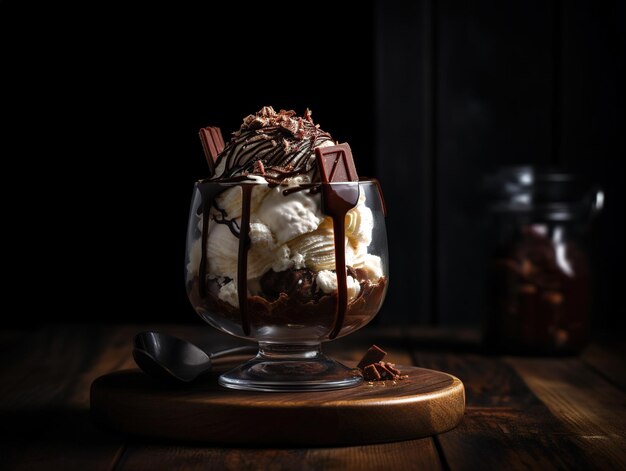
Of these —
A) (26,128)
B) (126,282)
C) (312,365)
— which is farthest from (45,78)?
(312,365)

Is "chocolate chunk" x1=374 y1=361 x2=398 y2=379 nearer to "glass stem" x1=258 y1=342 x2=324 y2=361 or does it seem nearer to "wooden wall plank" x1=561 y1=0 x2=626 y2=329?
"glass stem" x1=258 y1=342 x2=324 y2=361

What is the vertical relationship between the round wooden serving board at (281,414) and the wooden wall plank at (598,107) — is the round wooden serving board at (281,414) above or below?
below

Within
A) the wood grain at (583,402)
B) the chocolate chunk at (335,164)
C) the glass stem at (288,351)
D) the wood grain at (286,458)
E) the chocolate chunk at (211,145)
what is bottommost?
the wood grain at (583,402)

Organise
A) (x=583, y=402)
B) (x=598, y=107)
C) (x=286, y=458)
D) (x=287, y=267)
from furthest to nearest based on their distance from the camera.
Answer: (x=598, y=107) → (x=583, y=402) → (x=287, y=267) → (x=286, y=458)

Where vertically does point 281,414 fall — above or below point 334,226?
below

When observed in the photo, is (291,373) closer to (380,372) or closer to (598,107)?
(380,372)

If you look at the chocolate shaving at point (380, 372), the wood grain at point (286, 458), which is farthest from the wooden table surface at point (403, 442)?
the chocolate shaving at point (380, 372)

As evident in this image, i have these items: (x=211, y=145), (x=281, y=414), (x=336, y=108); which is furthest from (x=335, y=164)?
(x=336, y=108)

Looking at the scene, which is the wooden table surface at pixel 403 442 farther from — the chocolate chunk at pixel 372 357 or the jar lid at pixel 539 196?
the jar lid at pixel 539 196
